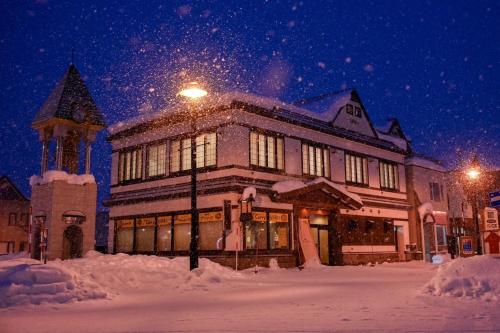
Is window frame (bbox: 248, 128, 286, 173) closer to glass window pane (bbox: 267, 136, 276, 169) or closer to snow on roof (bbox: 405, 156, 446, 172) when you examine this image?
glass window pane (bbox: 267, 136, 276, 169)

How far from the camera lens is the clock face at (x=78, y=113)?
27.2 m

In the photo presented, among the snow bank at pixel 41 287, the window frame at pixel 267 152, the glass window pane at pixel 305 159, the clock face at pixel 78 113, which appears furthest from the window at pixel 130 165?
the snow bank at pixel 41 287

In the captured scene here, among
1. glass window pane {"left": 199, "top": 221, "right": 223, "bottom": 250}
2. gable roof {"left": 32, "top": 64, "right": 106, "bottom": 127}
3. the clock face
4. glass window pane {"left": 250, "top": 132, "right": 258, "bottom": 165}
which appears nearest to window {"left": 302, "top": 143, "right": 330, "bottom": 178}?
glass window pane {"left": 250, "top": 132, "right": 258, "bottom": 165}

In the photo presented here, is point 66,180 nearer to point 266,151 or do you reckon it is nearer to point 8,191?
point 266,151

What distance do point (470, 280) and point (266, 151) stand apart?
51.6ft

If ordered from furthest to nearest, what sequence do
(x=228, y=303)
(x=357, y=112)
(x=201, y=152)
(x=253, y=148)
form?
(x=357, y=112), (x=201, y=152), (x=253, y=148), (x=228, y=303)

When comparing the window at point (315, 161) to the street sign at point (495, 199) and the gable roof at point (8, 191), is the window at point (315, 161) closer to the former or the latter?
the street sign at point (495, 199)

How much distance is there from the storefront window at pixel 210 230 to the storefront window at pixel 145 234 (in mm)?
4277

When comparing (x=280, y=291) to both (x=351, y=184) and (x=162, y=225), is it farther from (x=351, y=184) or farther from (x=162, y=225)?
(x=351, y=184)

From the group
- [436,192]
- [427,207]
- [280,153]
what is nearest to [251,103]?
[280,153]

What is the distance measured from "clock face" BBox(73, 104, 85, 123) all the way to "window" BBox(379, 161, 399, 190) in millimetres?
20644

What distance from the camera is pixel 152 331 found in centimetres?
774

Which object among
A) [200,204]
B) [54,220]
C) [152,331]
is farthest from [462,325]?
[54,220]

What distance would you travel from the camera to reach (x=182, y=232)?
88.6 ft
